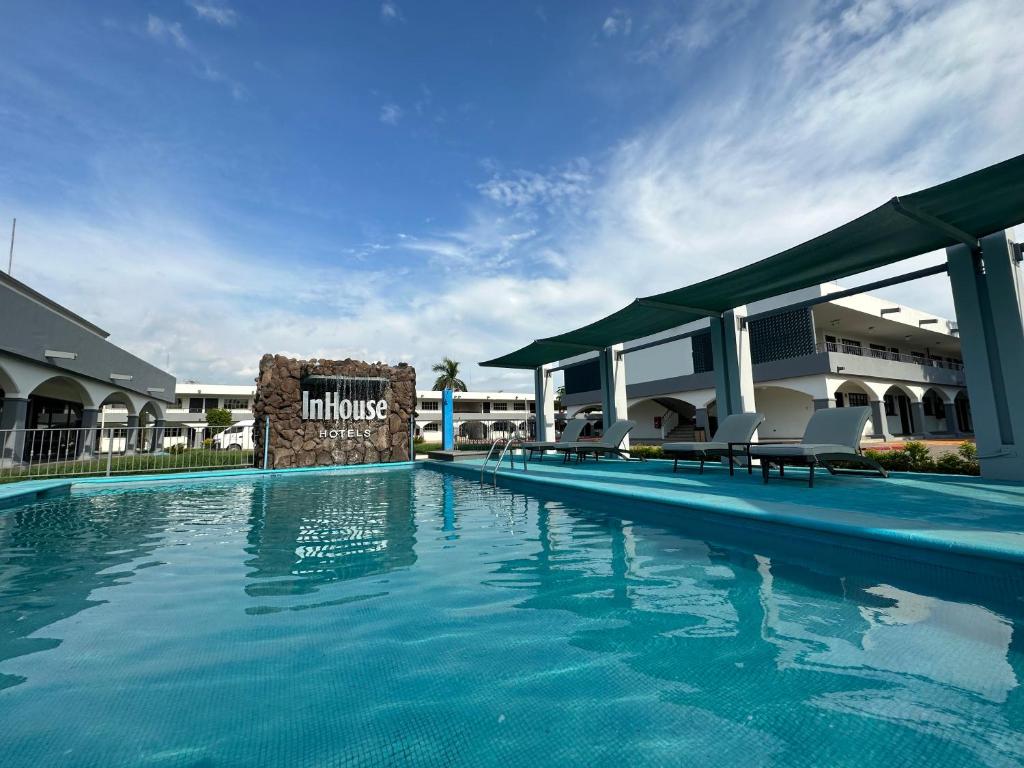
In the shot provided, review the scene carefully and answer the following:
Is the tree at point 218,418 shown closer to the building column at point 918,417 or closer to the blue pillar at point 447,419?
the blue pillar at point 447,419

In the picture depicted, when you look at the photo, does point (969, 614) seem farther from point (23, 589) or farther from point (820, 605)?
point (23, 589)

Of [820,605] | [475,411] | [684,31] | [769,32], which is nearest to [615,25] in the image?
[684,31]

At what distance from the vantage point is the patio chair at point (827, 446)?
591 cm

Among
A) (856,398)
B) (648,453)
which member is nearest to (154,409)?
(648,453)

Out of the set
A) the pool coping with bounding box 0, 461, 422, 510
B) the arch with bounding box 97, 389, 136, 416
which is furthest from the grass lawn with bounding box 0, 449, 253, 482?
the arch with bounding box 97, 389, 136, 416

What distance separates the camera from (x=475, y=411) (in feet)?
173

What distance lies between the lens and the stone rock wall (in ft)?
47.5

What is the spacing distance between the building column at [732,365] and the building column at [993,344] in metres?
3.29

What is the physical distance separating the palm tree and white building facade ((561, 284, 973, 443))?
2651cm

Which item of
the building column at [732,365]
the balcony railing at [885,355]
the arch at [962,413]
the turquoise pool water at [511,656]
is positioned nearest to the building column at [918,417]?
the balcony railing at [885,355]

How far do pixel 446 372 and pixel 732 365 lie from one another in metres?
48.9

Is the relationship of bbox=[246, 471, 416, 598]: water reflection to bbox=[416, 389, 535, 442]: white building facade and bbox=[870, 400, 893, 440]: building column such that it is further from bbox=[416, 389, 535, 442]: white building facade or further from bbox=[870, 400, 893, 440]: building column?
bbox=[416, 389, 535, 442]: white building facade

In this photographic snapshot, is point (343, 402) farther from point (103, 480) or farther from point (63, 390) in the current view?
point (63, 390)

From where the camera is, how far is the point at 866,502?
4762 mm
